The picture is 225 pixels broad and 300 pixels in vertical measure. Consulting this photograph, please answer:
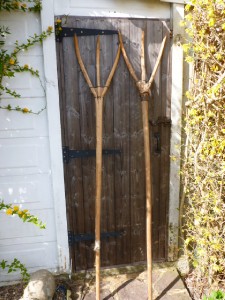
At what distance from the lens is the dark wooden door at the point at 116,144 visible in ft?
8.25

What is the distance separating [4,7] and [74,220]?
203 centimetres

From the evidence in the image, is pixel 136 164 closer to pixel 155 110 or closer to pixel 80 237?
pixel 155 110

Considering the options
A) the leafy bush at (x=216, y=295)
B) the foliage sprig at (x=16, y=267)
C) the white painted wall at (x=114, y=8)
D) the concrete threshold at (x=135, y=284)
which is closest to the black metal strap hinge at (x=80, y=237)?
the concrete threshold at (x=135, y=284)

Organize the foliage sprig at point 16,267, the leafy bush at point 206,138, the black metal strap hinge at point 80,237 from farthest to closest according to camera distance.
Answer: the black metal strap hinge at point 80,237
the foliage sprig at point 16,267
the leafy bush at point 206,138

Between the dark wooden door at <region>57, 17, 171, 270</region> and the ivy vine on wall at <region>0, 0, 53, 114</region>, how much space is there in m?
0.22

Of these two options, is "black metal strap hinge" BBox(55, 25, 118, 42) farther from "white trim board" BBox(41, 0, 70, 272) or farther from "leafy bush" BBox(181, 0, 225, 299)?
"leafy bush" BBox(181, 0, 225, 299)

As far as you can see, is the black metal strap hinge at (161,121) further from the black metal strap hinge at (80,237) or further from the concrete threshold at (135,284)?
the concrete threshold at (135,284)

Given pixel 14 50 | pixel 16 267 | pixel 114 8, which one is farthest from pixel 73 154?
pixel 114 8

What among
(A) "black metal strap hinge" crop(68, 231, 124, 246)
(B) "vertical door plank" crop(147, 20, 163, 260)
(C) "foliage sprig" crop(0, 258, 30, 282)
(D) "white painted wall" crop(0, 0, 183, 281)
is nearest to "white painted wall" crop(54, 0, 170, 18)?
(D) "white painted wall" crop(0, 0, 183, 281)

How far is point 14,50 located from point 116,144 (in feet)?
4.07

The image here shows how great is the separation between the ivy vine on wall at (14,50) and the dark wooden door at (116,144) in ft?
0.71

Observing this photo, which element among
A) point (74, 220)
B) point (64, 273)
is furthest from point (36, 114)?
point (64, 273)

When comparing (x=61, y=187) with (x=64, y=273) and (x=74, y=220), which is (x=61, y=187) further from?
(x=64, y=273)

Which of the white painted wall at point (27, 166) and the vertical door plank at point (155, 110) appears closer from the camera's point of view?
the white painted wall at point (27, 166)
